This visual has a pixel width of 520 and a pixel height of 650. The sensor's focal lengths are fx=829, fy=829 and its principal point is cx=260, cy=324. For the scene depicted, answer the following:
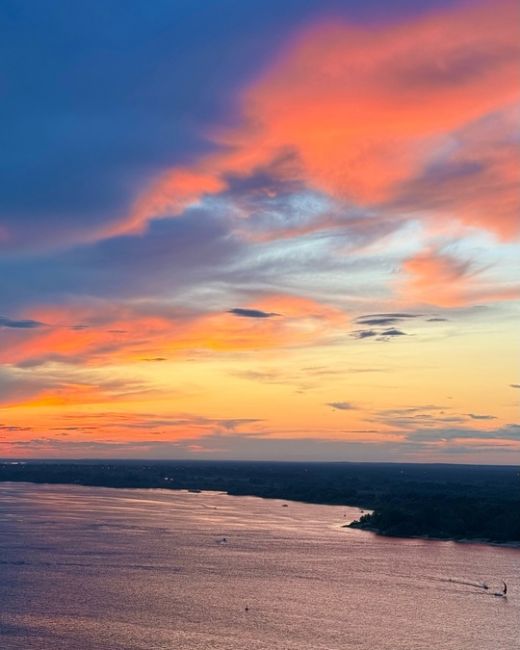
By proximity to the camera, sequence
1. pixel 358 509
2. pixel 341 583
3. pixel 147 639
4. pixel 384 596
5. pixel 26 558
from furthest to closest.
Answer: pixel 358 509, pixel 26 558, pixel 341 583, pixel 384 596, pixel 147 639

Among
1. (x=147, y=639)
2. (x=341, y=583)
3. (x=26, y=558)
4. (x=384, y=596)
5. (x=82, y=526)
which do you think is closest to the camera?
(x=147, y=639)

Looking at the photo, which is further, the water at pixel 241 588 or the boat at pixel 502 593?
the boat at pixel 502 593

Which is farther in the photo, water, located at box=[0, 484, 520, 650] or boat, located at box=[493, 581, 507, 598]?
boat, located at box=[493, 581, 507, 598]

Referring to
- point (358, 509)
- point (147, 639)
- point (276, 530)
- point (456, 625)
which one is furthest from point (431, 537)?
point (147, 639)

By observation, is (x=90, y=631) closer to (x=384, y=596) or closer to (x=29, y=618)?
(x=29, y=618)

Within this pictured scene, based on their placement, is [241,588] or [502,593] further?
[502,593]

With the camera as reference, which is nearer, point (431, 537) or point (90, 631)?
point (90, 631)

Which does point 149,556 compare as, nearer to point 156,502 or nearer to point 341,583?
point 341,583
